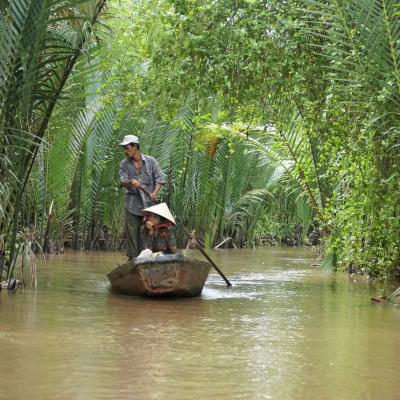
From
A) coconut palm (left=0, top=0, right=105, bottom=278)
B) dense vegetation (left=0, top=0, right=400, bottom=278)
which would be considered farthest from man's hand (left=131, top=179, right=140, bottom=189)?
coconut palm (left=0, top=0, right=105, bottom=278)

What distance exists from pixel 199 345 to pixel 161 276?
3.00 m

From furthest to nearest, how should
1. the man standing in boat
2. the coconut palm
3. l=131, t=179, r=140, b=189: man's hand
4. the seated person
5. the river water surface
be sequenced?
the man standing in boat, l=131, t=179, r=140, b=189: man's hand, the seated person, the coconut palm, the river water surface

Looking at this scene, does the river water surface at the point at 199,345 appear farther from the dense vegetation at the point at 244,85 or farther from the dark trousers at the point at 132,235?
the dense vegetation at the point at 244,85

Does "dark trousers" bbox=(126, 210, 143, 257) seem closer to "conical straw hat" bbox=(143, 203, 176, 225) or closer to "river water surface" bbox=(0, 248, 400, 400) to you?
"river water surface" bbox=(0, 248, 400, 400)

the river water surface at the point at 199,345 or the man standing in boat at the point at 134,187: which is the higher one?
the man standing in boat at the point at 134,187

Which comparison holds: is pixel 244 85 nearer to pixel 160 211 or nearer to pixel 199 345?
pixel 160 211

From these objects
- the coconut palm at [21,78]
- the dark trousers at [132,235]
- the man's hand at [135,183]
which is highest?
the coconut palm at [21,78]

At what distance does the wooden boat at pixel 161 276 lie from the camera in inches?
364

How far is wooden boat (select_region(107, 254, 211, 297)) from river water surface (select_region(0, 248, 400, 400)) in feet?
0.52

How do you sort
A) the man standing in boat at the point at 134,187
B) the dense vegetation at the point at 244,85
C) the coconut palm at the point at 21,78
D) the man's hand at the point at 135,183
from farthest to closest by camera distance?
the man standing in boat at the point at 134,187 → the man's hand at the point at 135,183 → the dense vegetation at the point at 244,85 → the coconut palm at the point at 21,78

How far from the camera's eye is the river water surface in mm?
4898

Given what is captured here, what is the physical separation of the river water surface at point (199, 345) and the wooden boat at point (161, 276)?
159mm

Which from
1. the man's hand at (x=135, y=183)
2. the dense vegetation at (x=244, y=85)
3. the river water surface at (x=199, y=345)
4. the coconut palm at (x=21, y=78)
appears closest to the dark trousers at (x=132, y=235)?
the man's hand at (x=135, y=183)

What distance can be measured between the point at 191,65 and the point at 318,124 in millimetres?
1763
